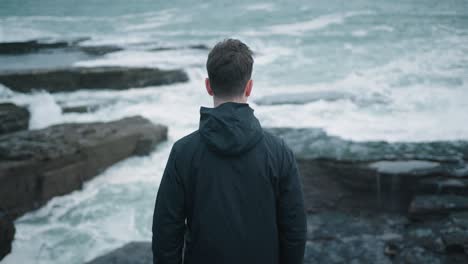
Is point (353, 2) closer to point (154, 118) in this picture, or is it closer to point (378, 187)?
point (154, 118)

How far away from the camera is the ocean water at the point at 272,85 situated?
5.78m

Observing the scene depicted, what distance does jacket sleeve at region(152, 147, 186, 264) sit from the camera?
1.87m

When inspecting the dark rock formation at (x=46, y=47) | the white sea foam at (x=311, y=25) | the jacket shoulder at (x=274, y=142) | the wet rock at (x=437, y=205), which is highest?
the white sea foam at (x=311, y=25)

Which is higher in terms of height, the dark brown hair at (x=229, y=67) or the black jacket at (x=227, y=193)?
the dark brown hair at (x=229, y=67)

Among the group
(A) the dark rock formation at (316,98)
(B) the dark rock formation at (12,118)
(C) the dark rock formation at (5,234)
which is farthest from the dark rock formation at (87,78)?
(C) the dark rock formation at (5,234)

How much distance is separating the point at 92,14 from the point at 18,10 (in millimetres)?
6833

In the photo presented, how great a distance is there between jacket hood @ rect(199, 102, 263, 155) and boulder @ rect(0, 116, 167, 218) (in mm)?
4528

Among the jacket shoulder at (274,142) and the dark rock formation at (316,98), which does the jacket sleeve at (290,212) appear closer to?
the jacket shoulder at (274,142)

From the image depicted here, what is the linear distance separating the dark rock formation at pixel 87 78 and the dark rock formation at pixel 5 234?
26.5 feet

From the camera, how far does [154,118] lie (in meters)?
9.98

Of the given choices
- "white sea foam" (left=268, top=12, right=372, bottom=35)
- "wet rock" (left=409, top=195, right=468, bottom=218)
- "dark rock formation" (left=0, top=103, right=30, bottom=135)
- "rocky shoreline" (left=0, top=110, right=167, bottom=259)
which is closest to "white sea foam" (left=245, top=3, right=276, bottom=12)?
"white sea foam" (left=268, top=12, right=372, bottom=35)

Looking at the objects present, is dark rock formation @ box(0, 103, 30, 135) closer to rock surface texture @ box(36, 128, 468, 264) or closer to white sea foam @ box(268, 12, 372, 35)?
rock surface texture @ box(36, 128, 468, 264)

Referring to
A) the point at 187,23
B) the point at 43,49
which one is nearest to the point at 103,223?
the point at 43,49

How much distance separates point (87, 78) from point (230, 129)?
11.6 metres
